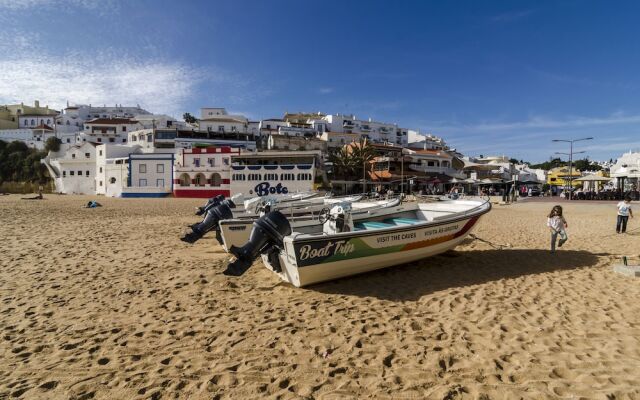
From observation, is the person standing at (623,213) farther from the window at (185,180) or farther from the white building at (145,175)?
the white building at (145,175)

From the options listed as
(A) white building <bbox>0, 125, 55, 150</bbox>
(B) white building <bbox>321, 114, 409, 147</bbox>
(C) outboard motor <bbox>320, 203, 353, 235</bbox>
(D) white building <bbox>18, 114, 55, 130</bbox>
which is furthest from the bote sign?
(D) white building <bbox>18, 114, 55, 130</bbox>

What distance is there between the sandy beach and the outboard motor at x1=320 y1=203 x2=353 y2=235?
1169 mm

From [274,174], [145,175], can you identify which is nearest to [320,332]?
[274,174]

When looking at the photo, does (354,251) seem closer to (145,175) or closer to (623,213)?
(623,213)

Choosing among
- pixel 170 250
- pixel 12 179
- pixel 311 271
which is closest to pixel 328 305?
pixel 311 271

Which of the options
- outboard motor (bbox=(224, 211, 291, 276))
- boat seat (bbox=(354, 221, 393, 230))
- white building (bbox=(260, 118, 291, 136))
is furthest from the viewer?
white building (bbox=(260, 118, 291, 136))

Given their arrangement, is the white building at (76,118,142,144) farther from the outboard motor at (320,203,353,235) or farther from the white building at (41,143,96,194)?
the outboard motor at (320,203,353,235)

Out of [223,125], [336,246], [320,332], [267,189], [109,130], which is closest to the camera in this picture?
[320,332]

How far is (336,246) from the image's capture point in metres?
5.89

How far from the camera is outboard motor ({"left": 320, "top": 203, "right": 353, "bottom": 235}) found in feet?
23.4

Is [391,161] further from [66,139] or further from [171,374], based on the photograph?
[66,139]

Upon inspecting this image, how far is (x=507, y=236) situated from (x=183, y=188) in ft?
110

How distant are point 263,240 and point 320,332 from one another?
1975 mm

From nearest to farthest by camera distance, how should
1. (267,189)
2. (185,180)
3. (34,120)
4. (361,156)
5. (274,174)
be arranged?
(274,174) < (267,189) < (185,180) < (361,156) < (34,120)
